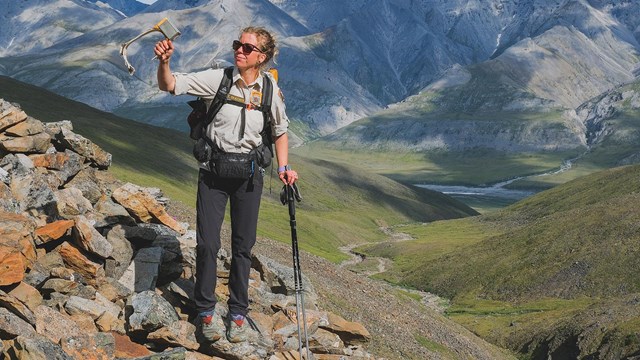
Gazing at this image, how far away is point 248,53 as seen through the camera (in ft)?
46.1

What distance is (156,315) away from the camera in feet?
46.9

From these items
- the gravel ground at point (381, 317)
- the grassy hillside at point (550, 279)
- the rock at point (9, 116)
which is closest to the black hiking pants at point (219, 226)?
the rock at point (9, 116)

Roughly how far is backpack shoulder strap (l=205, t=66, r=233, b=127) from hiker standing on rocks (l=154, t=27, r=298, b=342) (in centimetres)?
9

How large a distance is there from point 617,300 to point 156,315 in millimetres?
75254

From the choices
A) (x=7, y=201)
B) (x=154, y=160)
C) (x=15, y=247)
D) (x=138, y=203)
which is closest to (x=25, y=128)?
(x=138, y=203)

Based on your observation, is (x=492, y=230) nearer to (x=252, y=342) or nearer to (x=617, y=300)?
(x=617, y=300)

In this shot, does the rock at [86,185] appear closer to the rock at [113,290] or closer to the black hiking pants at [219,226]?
the rock at [113,290]

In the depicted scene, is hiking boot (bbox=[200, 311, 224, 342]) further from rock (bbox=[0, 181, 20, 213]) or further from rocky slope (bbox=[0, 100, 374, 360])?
rock (bbox=[0, 181, 20, 213])

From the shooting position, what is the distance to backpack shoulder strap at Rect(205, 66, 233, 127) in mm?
13734

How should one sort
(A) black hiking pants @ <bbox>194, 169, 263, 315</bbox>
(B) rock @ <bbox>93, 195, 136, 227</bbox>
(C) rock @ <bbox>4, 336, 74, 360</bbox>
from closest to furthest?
1. (C) rock @ <bbox>4, 336, 74, 360</bbox>
2. (A) black hiking pants @ <bbox>194, 169, 263, 315</bbox>
3. (B) rock @ <bbox>93, 195, 136, 227</bbox>

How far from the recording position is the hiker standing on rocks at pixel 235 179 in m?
13.9

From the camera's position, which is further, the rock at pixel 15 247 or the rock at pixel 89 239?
the rock at pixel 89 239

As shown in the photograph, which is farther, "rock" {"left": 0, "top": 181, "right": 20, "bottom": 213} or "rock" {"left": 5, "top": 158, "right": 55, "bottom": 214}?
"rock" {"left": 5, "top": 158, "right": 55, "bottom": 214}

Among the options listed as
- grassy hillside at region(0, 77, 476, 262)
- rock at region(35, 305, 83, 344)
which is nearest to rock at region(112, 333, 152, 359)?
rock at region(35, 305, 83, 344)
